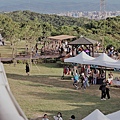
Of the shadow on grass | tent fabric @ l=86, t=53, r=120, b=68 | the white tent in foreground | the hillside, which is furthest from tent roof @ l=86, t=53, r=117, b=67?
the white tent in foreground

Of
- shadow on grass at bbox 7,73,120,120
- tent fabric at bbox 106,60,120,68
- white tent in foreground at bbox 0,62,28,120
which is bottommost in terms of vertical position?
shadow on grass at bbox 7,73,120,120

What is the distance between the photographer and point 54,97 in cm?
1554

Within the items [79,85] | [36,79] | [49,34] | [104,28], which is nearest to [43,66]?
[36,79]

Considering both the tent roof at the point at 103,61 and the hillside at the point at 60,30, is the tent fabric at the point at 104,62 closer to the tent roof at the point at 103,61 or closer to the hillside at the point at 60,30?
the tent roof at the point at 103,61

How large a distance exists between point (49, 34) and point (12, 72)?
25095 millimetres

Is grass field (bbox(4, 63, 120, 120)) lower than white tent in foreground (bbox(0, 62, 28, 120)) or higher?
lower

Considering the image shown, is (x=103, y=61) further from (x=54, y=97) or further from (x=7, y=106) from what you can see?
(x=7, y=106)

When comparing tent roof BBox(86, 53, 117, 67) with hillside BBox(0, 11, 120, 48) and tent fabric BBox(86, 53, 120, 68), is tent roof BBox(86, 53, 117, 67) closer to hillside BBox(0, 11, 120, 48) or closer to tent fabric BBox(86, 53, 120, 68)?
tent fabric BBox(86, 53, 120, 68)

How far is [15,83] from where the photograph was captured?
18.5 metres

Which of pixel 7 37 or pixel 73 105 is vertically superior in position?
pixel 7 37

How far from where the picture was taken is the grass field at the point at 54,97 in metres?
13.4

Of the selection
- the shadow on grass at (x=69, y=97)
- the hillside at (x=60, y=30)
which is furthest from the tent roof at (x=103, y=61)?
the hillside at (x=60, y=30)

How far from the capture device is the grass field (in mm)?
13438

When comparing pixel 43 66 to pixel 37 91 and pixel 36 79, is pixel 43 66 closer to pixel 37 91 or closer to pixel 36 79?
pixel 36 79
